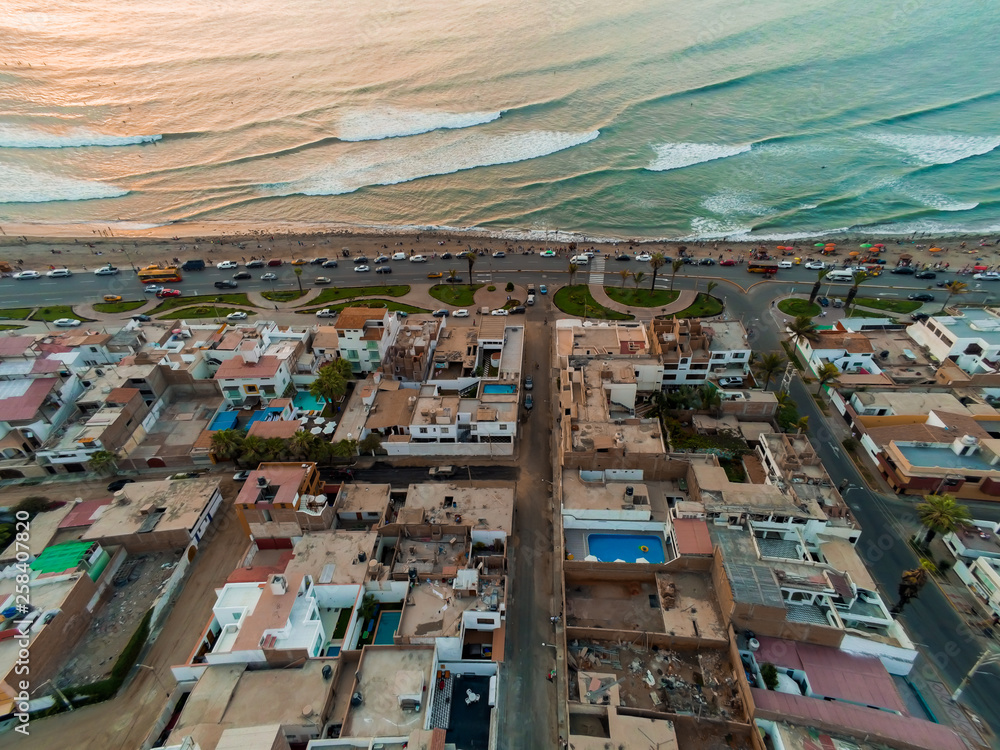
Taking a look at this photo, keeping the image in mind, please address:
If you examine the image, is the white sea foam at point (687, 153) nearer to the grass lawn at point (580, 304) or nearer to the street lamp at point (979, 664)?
the grass lawn at point (580, 304)

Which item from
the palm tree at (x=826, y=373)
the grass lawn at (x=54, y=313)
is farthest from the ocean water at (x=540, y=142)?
the palm tree at (x=826, y=373)

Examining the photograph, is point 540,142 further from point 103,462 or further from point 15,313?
point 103,462

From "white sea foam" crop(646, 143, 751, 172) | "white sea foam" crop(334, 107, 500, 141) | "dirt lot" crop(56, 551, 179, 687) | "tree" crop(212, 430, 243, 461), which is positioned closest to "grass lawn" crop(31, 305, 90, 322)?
"tree" crop(212, 430, 243, 461)

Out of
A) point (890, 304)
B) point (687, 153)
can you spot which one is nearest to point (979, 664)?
point (890, 304)

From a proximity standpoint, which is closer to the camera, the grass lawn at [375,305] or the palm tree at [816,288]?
the palm tree at [816,288]

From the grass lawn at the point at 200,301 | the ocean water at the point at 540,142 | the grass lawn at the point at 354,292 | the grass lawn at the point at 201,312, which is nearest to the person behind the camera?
the grass lawn at the point at 201,312
